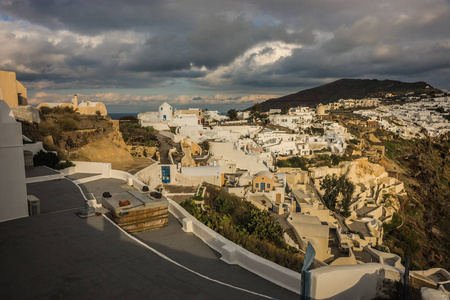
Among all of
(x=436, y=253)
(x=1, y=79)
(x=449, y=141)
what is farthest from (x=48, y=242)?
(x=449, y=141)

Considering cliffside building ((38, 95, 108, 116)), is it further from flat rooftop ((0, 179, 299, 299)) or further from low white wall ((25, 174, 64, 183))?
flat rooftop ((0, 179, 299, 299))

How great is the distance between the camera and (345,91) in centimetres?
17025

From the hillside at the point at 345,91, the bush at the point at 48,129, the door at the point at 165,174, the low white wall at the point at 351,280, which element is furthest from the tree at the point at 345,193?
the hillside at the point at 345,91

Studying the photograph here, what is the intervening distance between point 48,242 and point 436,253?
34.6m

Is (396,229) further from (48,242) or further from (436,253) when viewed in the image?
(48,242)

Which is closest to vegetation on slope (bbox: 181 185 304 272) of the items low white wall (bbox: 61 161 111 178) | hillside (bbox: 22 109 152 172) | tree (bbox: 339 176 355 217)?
low white wall (bbox: 61 161 111 178)

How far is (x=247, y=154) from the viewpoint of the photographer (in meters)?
30.0

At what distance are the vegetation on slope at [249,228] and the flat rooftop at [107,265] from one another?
1.08 metres

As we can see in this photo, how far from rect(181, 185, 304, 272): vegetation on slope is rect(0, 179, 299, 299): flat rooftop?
1077 millimetres

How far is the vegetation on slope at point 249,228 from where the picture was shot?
6.32 m

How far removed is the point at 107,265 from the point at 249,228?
687 centimetres

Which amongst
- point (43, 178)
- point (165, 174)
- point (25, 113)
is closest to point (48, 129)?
point (25, 113)

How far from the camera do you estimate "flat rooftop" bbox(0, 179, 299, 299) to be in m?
4.27

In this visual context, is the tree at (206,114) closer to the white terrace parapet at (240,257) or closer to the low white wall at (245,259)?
the white terrace parapet at (240,257)
